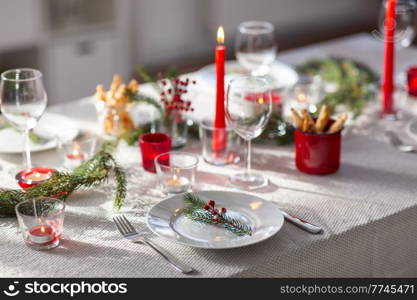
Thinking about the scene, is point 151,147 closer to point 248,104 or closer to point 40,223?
point 248,104

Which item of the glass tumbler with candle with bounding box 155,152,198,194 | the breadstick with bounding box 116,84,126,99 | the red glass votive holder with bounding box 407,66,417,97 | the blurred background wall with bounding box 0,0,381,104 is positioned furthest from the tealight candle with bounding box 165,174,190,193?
the blurred background wall with bounding box 0,0,381,104

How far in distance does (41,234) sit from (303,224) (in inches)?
17.1

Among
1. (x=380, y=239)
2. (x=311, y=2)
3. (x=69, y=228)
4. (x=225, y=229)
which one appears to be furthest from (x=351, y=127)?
(x=311, y=2)

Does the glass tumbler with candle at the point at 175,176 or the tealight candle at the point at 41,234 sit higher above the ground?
the glass tumbler with candle at the point at 175,176

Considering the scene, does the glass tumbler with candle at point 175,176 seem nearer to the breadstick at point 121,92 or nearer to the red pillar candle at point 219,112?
the red pillar candle at point 219,112

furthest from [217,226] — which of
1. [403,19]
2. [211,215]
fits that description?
[403,19]

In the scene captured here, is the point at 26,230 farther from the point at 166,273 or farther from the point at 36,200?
the point at 166,273

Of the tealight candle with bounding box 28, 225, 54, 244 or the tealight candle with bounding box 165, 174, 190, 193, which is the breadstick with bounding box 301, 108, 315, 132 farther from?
the tealight candle with bounding box 28, 225, 54, 244

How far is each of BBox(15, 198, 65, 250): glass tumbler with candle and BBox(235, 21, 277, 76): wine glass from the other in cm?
88

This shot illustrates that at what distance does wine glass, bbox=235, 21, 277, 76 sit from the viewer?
183cm

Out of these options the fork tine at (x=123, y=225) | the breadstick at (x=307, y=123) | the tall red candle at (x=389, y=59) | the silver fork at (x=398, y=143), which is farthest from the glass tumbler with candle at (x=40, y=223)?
the tall red candle at (x=389, y=59)

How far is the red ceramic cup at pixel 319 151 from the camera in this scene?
4.55 feet

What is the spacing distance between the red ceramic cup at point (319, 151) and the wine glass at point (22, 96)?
526 mm

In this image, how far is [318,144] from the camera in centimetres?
139
